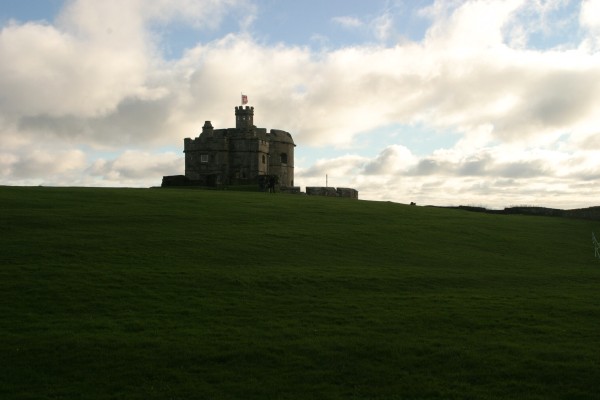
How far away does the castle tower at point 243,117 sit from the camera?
252 ft

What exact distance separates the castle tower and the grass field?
45.3 metres

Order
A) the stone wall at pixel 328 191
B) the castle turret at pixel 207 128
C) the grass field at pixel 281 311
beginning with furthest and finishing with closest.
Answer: the castle turret at pixel 207 128 < the stone wall at pixel 328 191 < the grass field at pixel 281 311

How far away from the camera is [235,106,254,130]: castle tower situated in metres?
76.7

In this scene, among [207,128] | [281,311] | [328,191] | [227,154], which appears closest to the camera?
[281,311]

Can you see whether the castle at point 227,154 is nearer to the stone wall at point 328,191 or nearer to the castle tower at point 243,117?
the castle tower at point 243,117

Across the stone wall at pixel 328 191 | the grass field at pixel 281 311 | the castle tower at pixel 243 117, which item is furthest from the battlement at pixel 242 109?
the grass field at pixel 281 311

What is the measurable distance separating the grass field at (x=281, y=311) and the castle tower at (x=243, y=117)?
45.3 m

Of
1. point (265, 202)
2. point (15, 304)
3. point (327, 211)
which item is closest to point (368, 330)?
point (15, 304)

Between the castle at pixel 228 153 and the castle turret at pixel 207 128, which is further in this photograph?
the castle turret at pixel 207 128

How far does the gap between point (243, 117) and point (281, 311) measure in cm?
6148

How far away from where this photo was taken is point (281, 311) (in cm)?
1734

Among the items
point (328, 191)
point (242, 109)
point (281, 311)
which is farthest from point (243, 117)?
point (281, 311)

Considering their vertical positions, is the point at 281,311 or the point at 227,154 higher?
the point at 227,154

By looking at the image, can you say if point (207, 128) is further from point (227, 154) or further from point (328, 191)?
point (328, 191)
